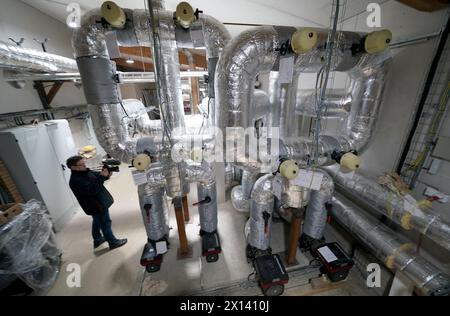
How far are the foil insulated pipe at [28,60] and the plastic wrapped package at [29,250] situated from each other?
141 cm

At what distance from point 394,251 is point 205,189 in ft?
5.37

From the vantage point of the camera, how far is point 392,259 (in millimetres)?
1351

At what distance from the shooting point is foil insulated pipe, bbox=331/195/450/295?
113cm

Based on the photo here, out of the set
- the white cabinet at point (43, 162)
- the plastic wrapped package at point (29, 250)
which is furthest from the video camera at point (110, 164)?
the white cabinet at point (43, 162)

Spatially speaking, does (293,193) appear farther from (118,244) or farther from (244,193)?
(118,244)

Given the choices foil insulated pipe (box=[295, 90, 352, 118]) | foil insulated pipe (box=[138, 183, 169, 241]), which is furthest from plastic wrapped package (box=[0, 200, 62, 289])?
foil insulated pipe (box=[295, 90, 352, 118])

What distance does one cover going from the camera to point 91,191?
181cm

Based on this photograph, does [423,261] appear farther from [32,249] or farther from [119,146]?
[32,249]

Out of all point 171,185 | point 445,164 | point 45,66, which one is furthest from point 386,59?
point 45,66

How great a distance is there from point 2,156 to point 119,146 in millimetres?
1784

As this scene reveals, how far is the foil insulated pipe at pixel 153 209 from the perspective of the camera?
1.68m

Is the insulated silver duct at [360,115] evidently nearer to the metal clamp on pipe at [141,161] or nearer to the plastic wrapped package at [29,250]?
the metal clamp on pipe at [141,161]

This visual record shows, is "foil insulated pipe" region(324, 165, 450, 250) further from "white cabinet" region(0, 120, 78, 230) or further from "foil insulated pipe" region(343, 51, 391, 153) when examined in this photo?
"white cabinet" region(0, 120, 78, 230)

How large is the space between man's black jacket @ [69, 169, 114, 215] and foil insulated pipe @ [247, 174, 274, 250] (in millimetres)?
1583
